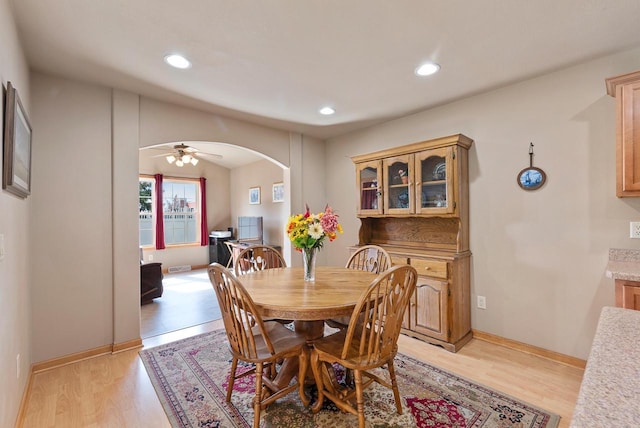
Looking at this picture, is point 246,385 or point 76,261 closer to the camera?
point 246,385

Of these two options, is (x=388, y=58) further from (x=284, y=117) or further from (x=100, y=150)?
(x=100, y=150)

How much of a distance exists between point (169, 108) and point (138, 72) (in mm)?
691

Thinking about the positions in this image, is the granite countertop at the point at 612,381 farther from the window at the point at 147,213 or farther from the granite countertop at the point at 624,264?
the window at the point at 147,213

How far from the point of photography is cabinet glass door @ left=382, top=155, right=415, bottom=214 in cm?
312

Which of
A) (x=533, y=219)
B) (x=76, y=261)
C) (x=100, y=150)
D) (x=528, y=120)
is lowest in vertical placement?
(x=76, y=261)

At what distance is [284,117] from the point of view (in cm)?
358

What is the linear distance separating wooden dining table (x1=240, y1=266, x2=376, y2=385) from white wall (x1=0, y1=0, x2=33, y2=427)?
4.03 feet

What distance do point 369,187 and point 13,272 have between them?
2983 millimetres

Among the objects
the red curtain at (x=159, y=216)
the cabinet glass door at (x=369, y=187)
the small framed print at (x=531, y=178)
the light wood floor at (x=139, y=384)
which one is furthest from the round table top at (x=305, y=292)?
the red curtain at (x=159, y=216)

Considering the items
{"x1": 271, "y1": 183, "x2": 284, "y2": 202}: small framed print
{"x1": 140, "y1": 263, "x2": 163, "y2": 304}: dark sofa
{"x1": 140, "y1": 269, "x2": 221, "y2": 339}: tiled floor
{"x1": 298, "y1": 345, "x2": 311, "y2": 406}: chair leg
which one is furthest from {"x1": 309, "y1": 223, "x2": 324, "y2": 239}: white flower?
{"x1": 271, "y1": 183, "x2": 284, "y2": 202}: small framed print

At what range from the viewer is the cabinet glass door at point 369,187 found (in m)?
3.40

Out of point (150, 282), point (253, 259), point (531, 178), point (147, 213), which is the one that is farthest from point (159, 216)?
point (531, 178)

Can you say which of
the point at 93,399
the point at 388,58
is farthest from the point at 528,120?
the point at 93,399

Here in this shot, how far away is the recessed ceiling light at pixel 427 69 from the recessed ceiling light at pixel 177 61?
1.76 metres
